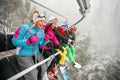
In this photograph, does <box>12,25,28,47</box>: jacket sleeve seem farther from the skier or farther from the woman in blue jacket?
the skier

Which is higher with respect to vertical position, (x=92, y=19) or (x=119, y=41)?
(x=92, y=19)

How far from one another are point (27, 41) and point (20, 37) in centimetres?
16

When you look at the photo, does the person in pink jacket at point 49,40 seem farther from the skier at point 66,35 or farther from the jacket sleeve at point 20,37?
the jacket sleeve at point 20,37

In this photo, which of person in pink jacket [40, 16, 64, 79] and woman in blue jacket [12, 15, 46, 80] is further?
person in pink jacket [40, 16, 64, 79]

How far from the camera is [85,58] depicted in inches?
2714

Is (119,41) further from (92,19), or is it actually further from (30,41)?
(30,41)

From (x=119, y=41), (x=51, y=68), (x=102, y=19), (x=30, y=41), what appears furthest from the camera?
(x=102, y=19)

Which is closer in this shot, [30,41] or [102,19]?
[30,41]

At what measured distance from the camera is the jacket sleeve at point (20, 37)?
477cm

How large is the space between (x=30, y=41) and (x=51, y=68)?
2375 millimetres

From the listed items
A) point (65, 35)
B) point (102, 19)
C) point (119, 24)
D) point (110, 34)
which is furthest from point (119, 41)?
point (65, 35)

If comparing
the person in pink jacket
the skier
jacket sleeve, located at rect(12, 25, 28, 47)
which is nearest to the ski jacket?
jacket sleeve, located at rect(12, 25, 28, 47)

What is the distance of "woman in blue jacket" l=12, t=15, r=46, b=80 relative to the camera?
481cm

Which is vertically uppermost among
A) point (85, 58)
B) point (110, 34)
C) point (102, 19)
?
point (102, 19)
